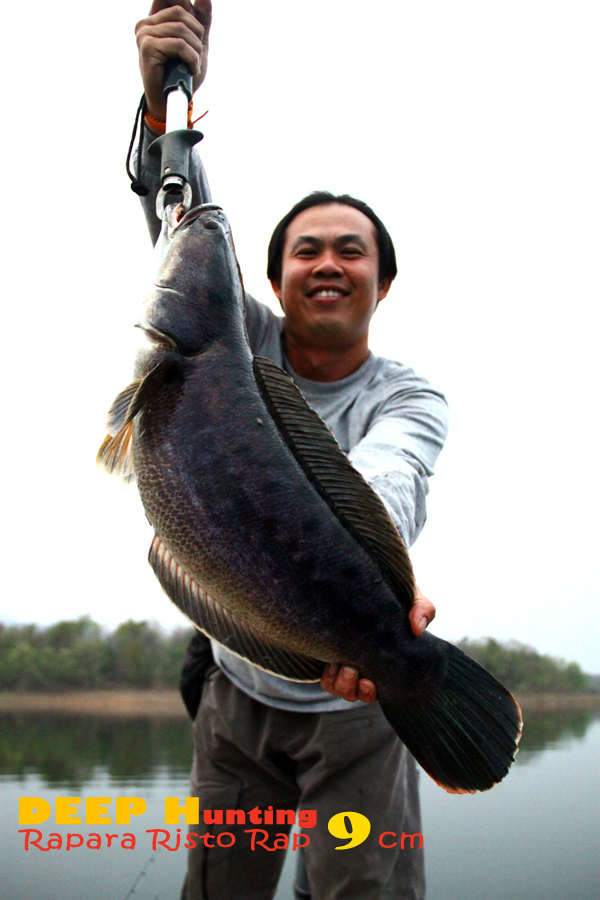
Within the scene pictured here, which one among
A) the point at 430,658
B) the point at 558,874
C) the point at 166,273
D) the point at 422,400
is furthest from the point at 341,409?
the point at 558,874

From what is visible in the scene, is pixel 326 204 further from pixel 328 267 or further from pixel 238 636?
pixel 238 636

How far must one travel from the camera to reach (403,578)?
4.06 feet

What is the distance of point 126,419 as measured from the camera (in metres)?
1.26

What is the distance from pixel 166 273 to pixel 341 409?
3.46 feet

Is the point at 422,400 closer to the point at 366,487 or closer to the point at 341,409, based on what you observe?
the point at 341,409

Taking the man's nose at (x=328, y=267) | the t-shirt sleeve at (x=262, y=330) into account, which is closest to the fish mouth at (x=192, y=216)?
the man's nose at (x=328, y=267)

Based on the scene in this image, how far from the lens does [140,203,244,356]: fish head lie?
4.42ft

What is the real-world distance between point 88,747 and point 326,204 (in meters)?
7.77

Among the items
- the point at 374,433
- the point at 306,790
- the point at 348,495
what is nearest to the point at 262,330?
the point at 374,433

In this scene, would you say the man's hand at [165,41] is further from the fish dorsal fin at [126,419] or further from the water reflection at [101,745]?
the water reflection at [101,745]

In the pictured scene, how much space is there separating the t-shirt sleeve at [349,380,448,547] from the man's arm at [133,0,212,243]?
3.46ft

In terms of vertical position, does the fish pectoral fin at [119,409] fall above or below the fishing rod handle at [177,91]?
below

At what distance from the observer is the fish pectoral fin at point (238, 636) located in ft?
4.04

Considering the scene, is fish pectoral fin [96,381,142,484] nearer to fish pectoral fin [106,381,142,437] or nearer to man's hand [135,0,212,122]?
fish pectoral fin [106,381,142,437]
